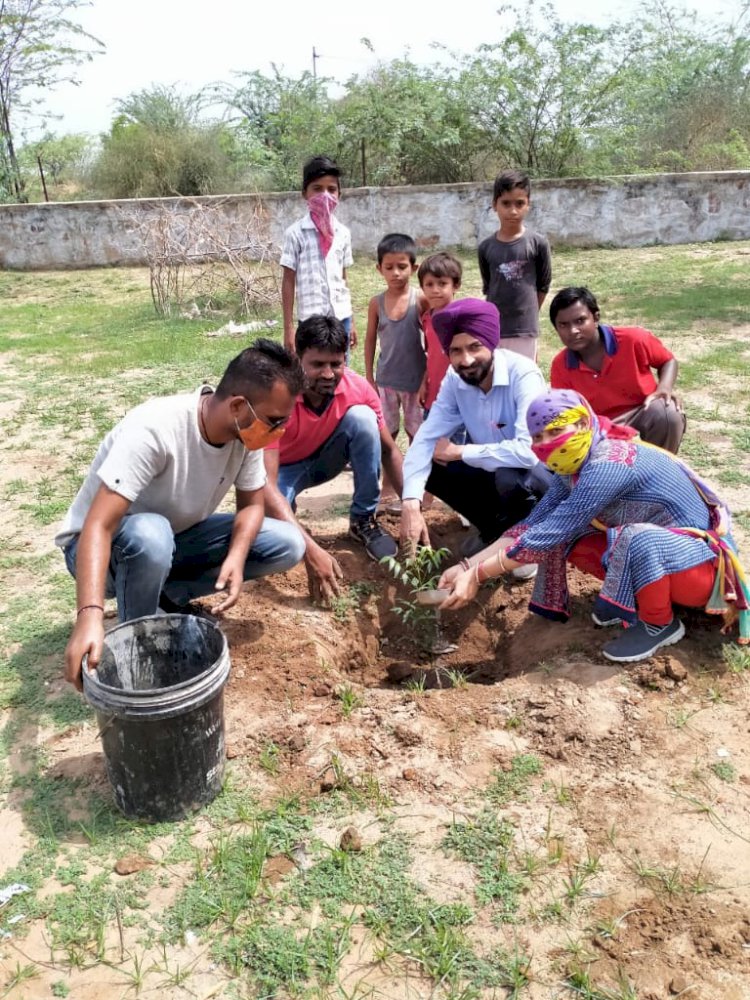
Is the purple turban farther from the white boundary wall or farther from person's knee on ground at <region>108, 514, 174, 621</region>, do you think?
the white boundary wall

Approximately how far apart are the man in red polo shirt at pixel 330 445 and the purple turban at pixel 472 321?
509 millimetres

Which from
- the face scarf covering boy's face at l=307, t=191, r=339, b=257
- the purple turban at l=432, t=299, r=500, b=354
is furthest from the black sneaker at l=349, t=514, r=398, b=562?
the face scarf covering boy's face at l=307, t=191, r=339, b=257

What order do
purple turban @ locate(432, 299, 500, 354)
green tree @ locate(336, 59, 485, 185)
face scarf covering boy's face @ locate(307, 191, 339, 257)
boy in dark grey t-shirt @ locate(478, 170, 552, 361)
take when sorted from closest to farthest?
1. purple turban @ locate(432, 299, 500, 354)
2. boy in dark grey t-shirt @ locate(478, 170, 552, 361)
3. face scarf covering boy's face @ locate(307, 191, 339, 257)
4. green tree @ locate(336, 59, 485, 185)

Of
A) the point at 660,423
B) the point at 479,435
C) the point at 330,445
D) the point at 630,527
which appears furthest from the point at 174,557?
the point at 660,423

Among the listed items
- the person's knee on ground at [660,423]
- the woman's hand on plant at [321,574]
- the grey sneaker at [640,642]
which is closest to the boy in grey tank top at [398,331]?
the person's knee on ground at [660,423]

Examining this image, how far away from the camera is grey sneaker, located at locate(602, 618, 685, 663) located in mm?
3062

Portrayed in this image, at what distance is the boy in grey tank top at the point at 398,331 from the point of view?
4566 millimetres

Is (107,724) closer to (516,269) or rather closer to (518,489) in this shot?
(518,489)

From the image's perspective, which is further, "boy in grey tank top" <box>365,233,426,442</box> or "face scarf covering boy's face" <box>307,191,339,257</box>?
"face scarf covering boy's face" <box>307,191,339,257</box>

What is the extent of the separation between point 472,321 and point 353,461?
1004 mm

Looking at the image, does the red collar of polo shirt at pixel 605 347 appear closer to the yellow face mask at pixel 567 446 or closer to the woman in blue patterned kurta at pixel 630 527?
the woman in blue patterned kurta at pixel 630 527

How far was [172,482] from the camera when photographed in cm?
301

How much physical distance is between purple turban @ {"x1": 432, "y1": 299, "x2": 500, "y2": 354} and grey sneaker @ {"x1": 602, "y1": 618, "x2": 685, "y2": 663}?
136 cm

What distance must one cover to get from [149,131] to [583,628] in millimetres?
18207
